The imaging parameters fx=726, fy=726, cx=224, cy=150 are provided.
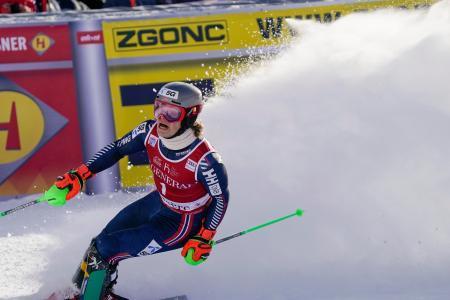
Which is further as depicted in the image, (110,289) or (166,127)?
(110,289)

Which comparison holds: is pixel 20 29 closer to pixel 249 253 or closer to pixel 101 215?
pixel 101 215

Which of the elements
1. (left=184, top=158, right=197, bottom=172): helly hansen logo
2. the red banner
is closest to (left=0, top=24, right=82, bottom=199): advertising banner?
the red banner

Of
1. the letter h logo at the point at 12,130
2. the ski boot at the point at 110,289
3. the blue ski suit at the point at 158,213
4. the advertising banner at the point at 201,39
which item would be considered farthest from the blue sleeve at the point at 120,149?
the letter h logo at the point at 12,130

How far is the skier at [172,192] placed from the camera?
433 centimetres

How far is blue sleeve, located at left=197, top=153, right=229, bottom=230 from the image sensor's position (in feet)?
14.2

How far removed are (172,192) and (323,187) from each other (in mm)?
1781

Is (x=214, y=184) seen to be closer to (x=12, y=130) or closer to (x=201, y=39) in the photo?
(x=201, y=39)

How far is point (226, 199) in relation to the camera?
4.41 metres

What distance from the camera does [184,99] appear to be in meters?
4.31

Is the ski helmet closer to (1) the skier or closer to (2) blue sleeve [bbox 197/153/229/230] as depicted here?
(1) the skier

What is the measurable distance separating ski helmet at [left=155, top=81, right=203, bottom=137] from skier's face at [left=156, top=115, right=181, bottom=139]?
0.03 m

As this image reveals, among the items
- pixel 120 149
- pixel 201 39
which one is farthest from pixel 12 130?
pixel 120 149

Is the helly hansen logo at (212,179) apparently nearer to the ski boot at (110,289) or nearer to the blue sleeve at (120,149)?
the blue sleeve at (120,149)

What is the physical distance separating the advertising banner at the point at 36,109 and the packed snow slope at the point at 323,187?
0.41 m
